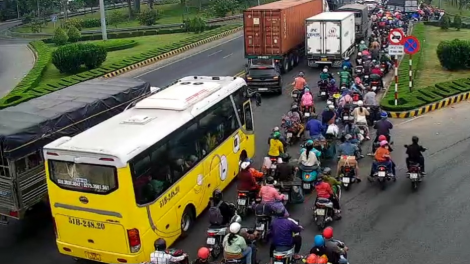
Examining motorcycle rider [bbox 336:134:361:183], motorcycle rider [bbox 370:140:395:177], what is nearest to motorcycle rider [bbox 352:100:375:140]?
motorcycle rider [bbox 336:134:361:183]

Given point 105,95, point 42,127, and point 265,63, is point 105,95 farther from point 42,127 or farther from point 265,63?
point 265,63

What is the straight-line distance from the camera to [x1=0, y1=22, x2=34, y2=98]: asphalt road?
32.5 metres

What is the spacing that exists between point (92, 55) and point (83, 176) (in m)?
23.9

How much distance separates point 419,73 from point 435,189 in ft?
45.7

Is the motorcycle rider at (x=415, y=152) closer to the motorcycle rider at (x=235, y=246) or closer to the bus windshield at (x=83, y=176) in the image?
the motorcycle rider at (x=235, y=246)

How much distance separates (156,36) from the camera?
49969 millimetres

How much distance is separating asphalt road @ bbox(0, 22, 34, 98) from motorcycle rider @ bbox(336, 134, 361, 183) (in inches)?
814

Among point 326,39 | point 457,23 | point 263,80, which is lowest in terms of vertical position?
point 263,80

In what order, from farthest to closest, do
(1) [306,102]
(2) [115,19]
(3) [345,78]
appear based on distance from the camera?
(2) [115,19], (3) [345,78], (1) [306,102]

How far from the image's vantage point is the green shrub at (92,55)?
32.5m

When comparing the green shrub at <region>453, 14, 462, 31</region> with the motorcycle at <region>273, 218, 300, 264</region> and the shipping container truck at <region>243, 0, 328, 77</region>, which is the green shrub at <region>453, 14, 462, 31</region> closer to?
the shipping container truck at <region>243, 0, 328, 77</region>

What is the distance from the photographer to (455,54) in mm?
26250

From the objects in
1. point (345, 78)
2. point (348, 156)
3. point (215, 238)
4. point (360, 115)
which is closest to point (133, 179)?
point (215, 238)

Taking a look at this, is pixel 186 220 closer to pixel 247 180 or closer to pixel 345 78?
pixel 247 180
